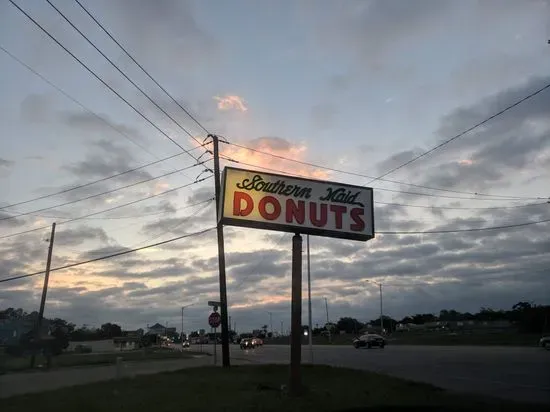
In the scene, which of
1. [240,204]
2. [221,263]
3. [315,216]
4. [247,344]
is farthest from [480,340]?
[240,204]

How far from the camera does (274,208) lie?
691 inches

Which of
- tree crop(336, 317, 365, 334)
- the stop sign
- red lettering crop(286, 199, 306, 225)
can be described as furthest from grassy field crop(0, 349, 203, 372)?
tree crop(336, 317, 365, 334)

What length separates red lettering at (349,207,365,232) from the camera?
18625 mm

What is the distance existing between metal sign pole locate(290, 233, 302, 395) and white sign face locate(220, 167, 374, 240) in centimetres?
92

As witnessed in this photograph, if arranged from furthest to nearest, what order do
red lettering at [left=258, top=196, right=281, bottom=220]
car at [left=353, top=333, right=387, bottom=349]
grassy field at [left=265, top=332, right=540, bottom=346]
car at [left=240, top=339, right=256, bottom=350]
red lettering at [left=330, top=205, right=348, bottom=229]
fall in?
car at [left=240, top=339, right=256, bottom=350] → grassy field at [left=265, top=332, right=540, bottom=346] → car at [left=353, top=333, right=387, bottom=349] → red lettering at [left=330, top=205, right=348, bottom=229] → red lettering at [left=258, top=196, right=281, bottom=220]

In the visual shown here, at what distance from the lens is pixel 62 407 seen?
1267cm

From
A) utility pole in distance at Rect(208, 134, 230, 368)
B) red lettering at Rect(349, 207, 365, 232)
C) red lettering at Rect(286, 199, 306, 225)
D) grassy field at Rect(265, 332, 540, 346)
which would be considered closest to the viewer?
red lettering at Rect(286, 199, 306, 225)

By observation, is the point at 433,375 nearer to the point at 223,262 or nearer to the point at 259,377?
the point at 259,377

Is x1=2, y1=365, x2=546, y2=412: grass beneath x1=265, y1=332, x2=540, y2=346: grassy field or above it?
beneath

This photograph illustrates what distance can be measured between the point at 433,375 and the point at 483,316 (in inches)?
5871

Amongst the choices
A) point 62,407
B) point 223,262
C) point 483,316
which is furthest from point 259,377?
point 483,316

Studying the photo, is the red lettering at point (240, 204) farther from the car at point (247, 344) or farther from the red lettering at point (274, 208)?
the car at point (247, 344)

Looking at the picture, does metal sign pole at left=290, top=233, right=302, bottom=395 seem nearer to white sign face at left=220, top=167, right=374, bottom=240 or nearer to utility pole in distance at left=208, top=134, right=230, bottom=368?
white sign face at left=220, top=167, right=374, bottom=240

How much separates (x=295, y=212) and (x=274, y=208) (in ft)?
2.19
